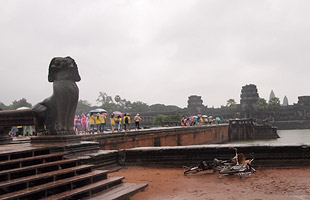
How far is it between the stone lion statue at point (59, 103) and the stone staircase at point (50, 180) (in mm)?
1455

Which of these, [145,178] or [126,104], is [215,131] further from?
[126,104]

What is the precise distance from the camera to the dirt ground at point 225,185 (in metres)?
4.31

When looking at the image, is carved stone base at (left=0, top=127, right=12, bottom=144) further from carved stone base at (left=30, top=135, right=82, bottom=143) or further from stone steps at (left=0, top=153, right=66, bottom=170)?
stone steps at (left=0, top=153, right=66, bottom=170)

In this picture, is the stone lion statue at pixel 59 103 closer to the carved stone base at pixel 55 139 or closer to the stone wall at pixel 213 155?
the carved stone base at pixel 55 139

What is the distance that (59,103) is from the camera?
6.53 m

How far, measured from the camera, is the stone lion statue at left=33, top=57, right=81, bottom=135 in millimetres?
6527

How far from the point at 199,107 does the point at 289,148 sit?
77153 millimetres

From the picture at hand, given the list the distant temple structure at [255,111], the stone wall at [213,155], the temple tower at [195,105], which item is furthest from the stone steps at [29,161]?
the temple tower at [195,105]

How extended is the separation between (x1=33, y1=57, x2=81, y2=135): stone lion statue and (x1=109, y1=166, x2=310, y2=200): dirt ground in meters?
1.63

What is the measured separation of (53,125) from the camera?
6594 mm

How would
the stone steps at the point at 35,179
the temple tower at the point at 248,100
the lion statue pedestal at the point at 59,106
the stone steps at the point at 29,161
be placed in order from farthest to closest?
1. the temple tower at the point at 248,100
2. the lion statue pedestal at the point at 59,106
3. the stone steps at the point at 29,161
4. the stone steps at the point at 35,179

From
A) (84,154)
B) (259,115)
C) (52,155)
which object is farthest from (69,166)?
(259,115)

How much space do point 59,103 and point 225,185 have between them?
379 cm

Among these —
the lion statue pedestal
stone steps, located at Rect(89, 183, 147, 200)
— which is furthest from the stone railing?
stone steps, located at Rect(89, 183, 147, 200)
